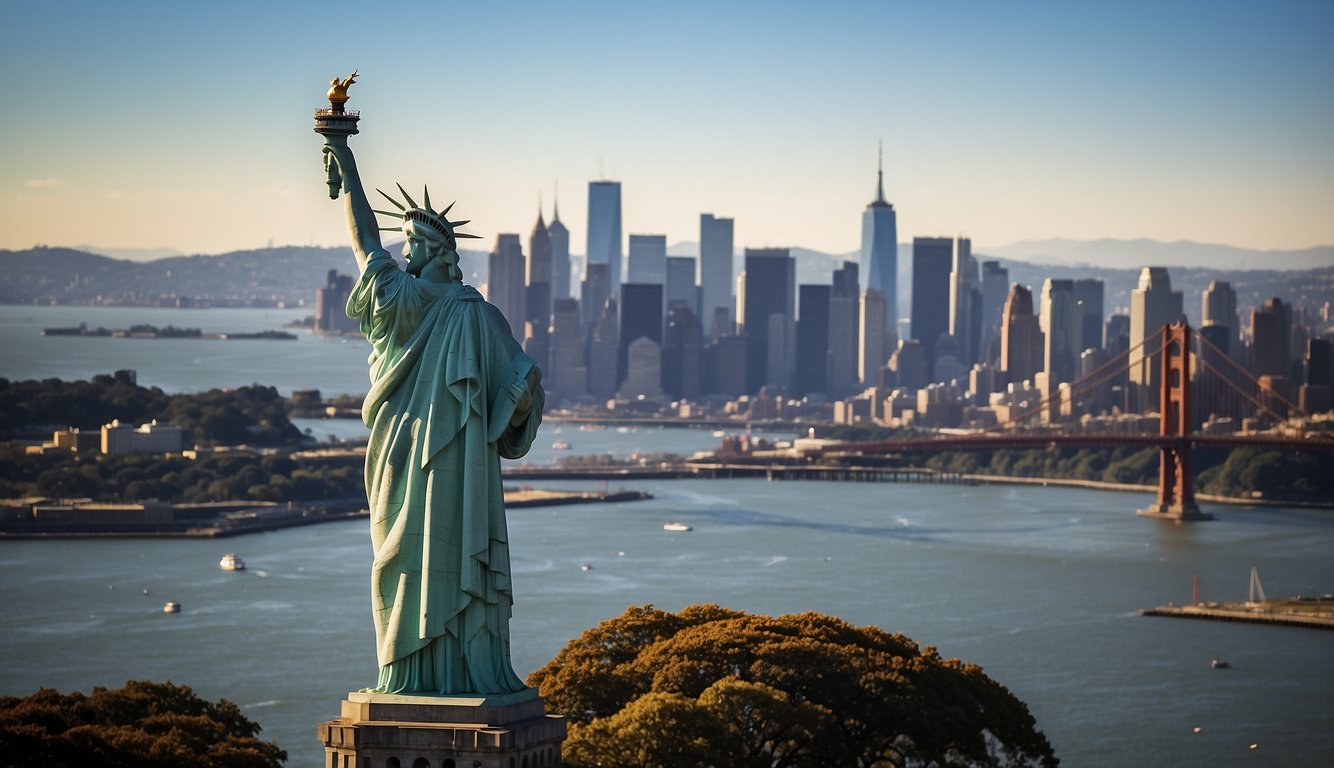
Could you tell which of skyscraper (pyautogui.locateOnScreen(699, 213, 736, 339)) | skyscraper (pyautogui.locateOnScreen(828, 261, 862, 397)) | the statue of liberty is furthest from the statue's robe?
skyscraper (pyautogui.locateOnScreen(699, 213, 736, 339))

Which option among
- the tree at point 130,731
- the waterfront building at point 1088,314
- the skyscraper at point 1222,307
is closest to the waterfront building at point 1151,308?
the skyscraper at point 1222,307

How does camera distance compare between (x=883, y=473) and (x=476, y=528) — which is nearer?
(x=476, y=528)

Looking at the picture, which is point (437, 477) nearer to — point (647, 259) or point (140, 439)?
point (140, 439)

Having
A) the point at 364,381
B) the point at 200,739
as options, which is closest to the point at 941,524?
the point at 200,739

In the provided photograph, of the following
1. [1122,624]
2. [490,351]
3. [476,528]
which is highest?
[490,351]

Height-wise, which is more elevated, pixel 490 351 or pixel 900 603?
pixel 490 351

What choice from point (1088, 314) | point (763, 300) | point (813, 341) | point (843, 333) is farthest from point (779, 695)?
point (763, 300)

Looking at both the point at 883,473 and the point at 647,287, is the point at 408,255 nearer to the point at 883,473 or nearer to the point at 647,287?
the point at 883,473
